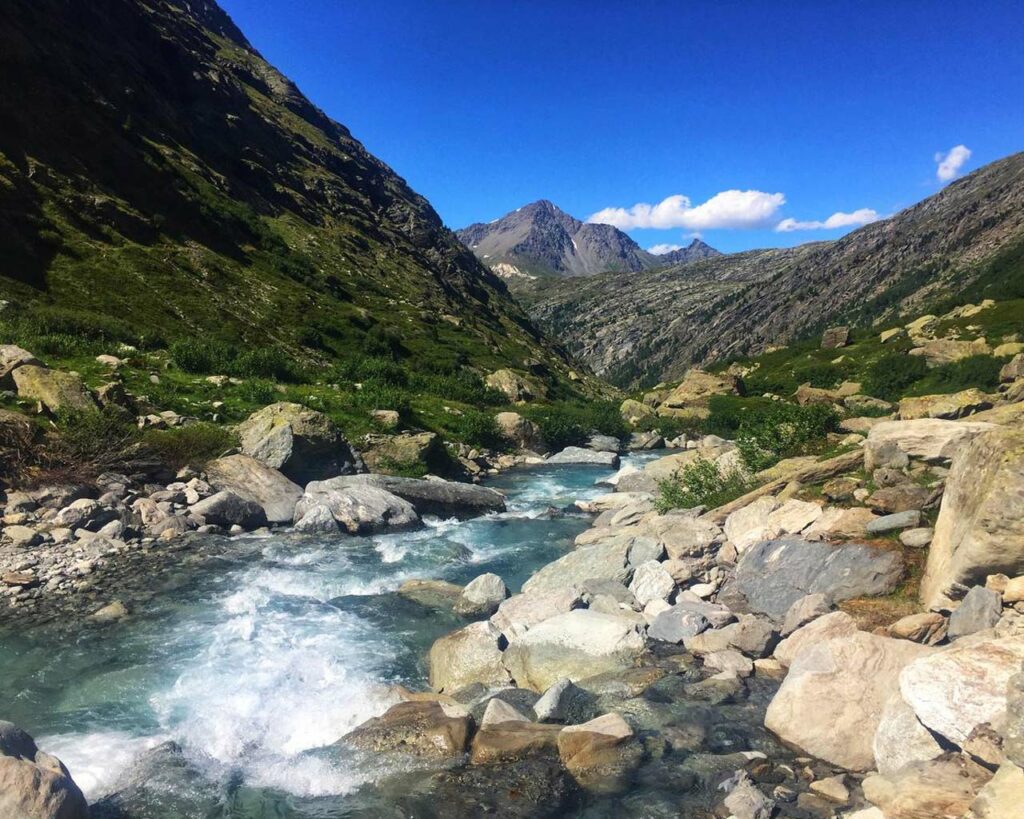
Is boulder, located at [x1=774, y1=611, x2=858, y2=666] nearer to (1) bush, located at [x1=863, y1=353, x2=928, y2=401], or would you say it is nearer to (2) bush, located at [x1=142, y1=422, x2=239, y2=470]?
(2) bush, located at [x1=142, y1=422, x2=239, y2=470]

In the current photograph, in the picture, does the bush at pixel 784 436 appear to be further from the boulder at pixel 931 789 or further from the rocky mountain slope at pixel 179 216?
the rocky mountain slope at pixel 179 216

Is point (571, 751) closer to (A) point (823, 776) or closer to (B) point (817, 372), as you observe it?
(A) point (823, 776)

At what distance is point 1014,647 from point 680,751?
4.84 metres

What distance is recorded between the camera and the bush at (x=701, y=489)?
21.1 metres

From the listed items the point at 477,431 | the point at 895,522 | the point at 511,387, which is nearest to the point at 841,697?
the point at 895,522

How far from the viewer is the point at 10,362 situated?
2378 centimetres

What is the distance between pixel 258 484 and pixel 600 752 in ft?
61.9

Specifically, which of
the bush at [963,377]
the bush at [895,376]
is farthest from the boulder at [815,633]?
the bush at [895,376]

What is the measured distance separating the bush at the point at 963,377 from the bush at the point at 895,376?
3.75 feet

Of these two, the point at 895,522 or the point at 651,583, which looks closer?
the point at 895,522

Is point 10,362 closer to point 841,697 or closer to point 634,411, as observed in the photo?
point 841,697

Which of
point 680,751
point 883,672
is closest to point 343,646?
point 680,751

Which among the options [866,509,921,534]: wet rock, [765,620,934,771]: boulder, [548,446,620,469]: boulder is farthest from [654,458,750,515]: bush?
[548,446,620,469]: boulder

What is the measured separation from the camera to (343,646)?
45.8ft
